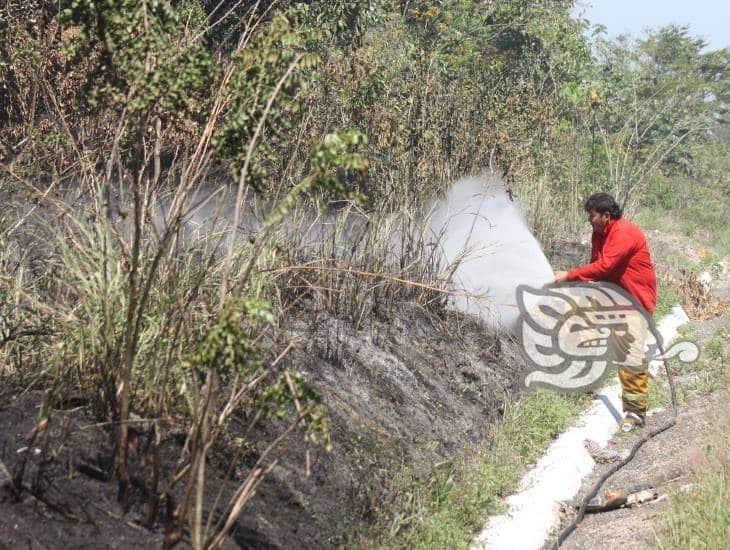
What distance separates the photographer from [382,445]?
566 centimetres

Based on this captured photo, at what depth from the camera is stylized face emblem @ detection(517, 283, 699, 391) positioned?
8.23 metres

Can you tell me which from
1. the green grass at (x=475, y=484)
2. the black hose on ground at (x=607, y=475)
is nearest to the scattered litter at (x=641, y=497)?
the black hose on ground at (x=607, y=475)

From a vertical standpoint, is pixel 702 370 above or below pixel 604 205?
below

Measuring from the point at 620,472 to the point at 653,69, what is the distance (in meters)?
34.6

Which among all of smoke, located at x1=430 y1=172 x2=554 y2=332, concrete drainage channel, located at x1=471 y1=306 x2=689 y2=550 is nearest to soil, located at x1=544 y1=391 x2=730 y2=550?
concrete drainage channel, located at x1=471 y1=306 x2=689 y2=550

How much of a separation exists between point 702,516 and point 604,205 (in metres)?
3.64

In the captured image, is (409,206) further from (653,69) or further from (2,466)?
(653,69)

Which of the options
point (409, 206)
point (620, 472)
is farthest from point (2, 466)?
point (409, 206)

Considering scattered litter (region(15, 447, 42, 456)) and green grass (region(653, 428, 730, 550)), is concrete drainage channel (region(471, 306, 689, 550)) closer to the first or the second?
green grass (region(653, 428, 730, 550))

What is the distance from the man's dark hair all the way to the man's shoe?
64.9 inches

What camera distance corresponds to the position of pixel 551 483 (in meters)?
6.46

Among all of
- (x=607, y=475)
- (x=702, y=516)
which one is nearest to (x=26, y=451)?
(x=702, y=516)

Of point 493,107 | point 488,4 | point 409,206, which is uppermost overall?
point 488,4

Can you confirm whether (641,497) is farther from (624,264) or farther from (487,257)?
(487,257)
